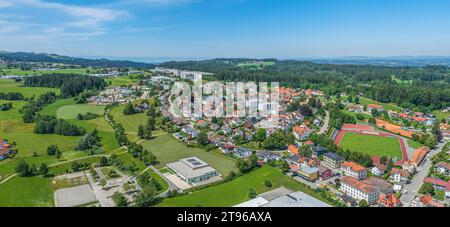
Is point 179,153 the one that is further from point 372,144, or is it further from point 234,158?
point 372,144

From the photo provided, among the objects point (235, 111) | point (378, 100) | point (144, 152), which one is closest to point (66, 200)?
point (144, 152)

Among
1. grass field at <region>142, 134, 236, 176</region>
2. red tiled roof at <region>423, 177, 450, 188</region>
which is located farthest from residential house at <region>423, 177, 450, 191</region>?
grass field at <region>142, 134, 236, 176</region>

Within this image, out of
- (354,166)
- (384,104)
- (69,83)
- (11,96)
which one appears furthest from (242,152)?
(69,83)

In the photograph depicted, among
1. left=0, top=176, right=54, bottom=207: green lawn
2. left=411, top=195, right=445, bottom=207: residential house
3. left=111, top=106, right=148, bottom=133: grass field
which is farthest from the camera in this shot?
left=111, top=106, right=148, bottom=133: grass field

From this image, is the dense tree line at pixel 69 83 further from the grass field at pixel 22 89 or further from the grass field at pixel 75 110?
the grass field at pixel 75 110

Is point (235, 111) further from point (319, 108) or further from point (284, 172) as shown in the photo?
point (284, 172)

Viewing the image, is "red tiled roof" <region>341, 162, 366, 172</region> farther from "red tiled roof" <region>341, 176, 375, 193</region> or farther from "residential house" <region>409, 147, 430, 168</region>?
"residential house" <region>409, 147, 430, 168</region>
